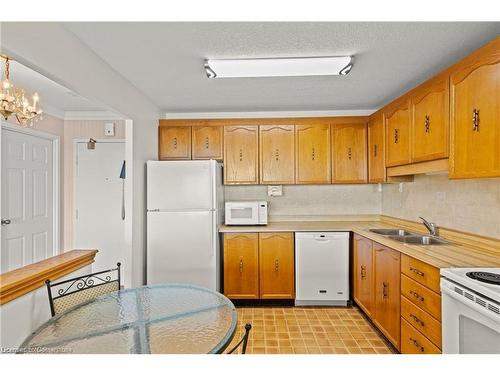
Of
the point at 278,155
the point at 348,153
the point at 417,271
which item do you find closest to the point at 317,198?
the point at 348,153

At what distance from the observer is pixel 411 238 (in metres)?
2.69

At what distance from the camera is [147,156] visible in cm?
316

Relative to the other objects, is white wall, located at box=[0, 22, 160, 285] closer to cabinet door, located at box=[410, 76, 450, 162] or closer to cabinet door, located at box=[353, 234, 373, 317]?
cabinet door, located at box=[353, 234, 373, 317]

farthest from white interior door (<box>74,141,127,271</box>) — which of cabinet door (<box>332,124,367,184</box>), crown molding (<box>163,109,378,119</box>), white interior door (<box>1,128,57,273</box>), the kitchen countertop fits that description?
cabinet door (<box>332,124,367,184</box>)

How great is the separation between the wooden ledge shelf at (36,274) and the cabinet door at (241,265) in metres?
1.55

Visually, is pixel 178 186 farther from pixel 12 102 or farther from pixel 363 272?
pixel 363 272

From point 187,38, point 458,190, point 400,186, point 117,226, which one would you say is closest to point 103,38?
point 187,38

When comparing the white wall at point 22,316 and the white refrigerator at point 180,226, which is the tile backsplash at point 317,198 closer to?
the white refrigerator at point 180,226

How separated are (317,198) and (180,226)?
1898 millimetres

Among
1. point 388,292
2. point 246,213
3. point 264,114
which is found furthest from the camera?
point 264,114

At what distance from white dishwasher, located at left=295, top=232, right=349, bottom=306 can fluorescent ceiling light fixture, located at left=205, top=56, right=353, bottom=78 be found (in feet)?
5.77

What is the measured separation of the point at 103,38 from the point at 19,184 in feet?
7.74

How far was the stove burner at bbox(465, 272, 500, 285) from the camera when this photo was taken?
1.35 m
